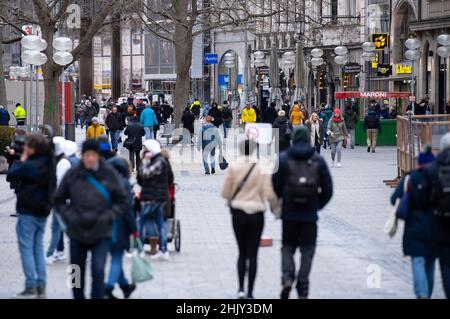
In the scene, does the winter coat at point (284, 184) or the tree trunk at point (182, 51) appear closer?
the winter coat at point (284, 184)

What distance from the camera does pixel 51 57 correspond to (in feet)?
126

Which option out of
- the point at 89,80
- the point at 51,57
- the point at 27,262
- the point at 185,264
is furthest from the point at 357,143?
the point at 89,80

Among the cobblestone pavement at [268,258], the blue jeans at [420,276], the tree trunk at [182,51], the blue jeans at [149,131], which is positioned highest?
the tree trunk at [182,51]

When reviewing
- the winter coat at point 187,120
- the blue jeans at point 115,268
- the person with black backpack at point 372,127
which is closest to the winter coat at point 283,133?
the person with black backpack at point 372,127

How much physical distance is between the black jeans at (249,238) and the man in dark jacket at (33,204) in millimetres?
1916

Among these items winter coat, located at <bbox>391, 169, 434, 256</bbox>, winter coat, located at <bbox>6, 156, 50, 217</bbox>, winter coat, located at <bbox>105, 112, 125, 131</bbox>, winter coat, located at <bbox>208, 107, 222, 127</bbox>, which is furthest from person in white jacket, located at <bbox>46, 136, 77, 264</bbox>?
winter coat, located at <bbox>208, 107, 222, 127</bbox>

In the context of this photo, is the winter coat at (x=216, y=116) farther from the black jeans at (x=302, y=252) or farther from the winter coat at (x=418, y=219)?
the winter coat at (x=418, y=219)

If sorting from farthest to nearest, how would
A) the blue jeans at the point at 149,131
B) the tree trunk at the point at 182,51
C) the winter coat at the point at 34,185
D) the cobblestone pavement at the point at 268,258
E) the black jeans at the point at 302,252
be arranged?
the tree trunk at the point at 182,51 → the blue jeans at the point at 149,131 → the cobblestone pavement at the point at 268,258 → the winter coat at the point at 34,185 → the black jeans at the point at 302,252

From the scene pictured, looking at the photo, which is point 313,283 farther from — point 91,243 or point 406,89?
point 406,89

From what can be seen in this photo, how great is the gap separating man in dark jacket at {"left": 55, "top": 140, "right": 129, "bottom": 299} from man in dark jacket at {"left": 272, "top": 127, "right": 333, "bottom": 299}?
1801 millimetres

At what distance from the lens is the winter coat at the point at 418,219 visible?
1148cm

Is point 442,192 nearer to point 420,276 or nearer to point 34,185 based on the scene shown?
point 420,276

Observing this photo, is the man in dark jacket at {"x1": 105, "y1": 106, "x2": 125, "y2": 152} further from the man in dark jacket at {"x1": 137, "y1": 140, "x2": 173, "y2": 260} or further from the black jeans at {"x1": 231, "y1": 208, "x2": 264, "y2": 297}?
the black jeans at {"x1": 231, "y1": 208, "x2": 264, "y2": 297}

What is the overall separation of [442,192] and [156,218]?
5.07 meters
